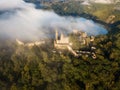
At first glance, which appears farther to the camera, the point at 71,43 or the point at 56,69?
the point at 71,43

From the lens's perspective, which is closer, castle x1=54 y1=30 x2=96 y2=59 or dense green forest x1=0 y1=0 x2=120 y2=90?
dense green forest x1=0 y1=0 x2=120 y2=90

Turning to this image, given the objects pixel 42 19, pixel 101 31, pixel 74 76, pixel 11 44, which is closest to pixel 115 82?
pixel 74 76

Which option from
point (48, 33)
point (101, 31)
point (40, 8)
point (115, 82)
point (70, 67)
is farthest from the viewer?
point (40, 8)

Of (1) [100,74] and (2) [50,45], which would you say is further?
(2) [50,45]

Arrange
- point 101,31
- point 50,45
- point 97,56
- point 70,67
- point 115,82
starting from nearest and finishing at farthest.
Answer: point 115,82 < point 70,67 < point 97,56 < point 50,45 < point 101,31

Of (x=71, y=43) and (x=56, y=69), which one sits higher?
(x=56, y=69)

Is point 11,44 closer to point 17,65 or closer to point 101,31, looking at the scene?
point 17,65

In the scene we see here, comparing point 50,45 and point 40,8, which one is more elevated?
point 50,45

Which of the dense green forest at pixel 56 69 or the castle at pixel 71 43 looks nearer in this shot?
the dense green forest at pixel 56 69
